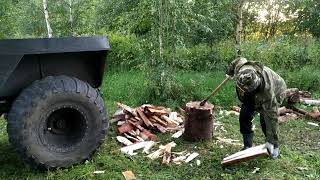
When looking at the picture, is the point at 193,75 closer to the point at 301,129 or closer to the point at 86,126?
the point at 301,129

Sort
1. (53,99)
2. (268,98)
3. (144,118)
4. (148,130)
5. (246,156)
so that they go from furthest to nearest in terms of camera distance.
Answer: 1. (144,118)
2. (148,130)
3. (246,156)
4. (268,98)
5. (53,99)

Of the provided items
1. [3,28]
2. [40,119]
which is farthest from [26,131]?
[3,28]

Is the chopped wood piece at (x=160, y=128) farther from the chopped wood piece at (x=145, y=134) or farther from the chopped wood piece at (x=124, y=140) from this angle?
the chopped wood piece at (x=124, y=140)

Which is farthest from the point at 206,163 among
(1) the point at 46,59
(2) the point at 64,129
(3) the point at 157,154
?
(1) the point at 46,59

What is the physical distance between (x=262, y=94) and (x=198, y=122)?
1.38 m

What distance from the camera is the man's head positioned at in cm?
487

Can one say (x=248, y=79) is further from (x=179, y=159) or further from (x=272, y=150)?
(x=179, y=159)

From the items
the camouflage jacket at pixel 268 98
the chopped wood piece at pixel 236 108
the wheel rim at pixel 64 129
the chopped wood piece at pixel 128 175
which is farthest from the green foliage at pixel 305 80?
the wheel rim at pixel 64 129

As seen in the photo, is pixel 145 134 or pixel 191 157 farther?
pixel 145 134

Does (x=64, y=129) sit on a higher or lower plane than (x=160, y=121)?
higher

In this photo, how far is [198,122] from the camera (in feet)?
20.2

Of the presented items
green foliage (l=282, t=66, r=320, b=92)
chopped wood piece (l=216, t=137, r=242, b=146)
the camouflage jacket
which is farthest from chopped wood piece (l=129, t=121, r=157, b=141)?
green foliage (l=282, t=66, r=320, b=92)

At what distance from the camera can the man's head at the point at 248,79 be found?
487 cm

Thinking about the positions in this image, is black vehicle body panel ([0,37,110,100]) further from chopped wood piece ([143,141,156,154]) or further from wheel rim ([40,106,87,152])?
chopped wood piece ([143,141,156,154])
